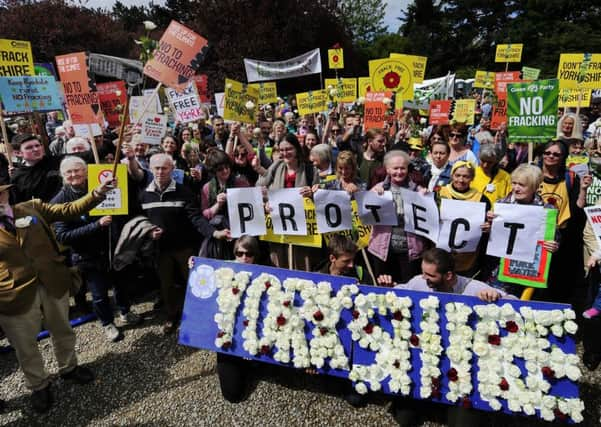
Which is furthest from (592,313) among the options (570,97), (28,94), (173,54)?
(28,94)

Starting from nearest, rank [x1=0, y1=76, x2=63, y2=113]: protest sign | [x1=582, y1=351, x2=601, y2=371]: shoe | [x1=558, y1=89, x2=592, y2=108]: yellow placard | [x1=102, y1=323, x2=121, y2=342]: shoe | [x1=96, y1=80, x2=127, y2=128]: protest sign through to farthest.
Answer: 1. [x1=582, y1=351, x2=601, y2=371]: shoe
2. [x1=102, y1=323, x2=121, y2=342]: shoe
3. [x1=0, y1=76, x2=63, y2=113]: protest sign
4. [x1=558, y1=89, x2=592, y2=108]: yellow placard
5. [x1=96, y1=80, x2=127, y2=128]: protest sign

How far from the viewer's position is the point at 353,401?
11.3 ft

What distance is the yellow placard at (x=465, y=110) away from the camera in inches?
306

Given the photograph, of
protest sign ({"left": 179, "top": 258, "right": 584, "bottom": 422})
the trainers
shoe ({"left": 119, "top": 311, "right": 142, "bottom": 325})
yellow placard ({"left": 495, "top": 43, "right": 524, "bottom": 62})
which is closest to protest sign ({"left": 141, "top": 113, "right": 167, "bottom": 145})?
shoe ({"left": 119, "top": 311, "right": 142, "bottom": 325})

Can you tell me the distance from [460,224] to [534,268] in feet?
2.58

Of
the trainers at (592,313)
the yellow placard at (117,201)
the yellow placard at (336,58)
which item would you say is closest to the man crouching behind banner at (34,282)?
the yellow placard at (117,201)

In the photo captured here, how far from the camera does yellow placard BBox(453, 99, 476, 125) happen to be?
777cm

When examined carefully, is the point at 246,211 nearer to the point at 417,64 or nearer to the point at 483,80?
the point at 417,64

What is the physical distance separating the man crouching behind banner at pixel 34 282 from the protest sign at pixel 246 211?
1.24 m

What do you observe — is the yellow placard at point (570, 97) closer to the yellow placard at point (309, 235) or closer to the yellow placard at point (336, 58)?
the yellow placard at point (336, 58)

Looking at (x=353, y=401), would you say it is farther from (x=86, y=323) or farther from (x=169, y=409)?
(x=86, y=323)

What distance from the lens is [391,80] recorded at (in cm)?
768

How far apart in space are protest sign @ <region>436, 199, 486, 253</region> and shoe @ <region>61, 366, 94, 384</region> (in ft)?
13.1

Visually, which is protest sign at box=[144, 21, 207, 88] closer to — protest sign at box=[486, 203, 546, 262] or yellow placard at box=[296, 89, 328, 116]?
protest sign at box=[486, 203, 546, 262]
